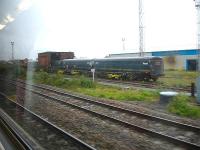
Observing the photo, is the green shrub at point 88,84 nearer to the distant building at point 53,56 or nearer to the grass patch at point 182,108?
the grass patch at point 182,108

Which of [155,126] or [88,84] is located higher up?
[88,84]

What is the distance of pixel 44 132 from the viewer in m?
10.2

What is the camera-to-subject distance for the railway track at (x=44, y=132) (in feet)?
28.0

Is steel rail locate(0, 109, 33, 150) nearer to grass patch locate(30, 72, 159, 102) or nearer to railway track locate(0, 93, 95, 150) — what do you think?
railway track locate(0, 93, 95, 150)

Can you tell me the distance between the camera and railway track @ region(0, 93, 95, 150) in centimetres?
855

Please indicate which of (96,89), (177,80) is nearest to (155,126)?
(96,89)

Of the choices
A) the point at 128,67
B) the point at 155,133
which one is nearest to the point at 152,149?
the point at 155,133

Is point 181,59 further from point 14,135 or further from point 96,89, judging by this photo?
point 14,135

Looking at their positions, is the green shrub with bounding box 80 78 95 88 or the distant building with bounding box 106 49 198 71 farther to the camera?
the distant building with bounding box 106 49 198 71

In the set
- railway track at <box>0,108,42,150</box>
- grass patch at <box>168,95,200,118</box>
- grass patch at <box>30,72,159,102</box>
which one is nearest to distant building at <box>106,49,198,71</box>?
grass patch at <box>30,72,159,102</box>

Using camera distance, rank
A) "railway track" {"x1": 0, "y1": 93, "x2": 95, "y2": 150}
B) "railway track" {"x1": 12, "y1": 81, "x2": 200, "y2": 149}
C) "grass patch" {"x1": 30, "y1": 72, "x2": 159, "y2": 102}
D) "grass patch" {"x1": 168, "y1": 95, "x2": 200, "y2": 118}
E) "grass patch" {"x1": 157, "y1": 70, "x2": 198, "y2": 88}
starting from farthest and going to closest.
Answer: "grass patch" {"x1": 157, "y1": 70, "x2": 198, "y2": 88}
"grass patch" {"x1": 30, "y1": 72, "x2": 159, "y2": 102}
"grass patch" {"x1": 168, "y1": 95, "x2": 200, "y2": 118}
"railway track" {"x1": 12, "y1": 81, "x2": 200, "y2": 149}
"railway track" {"x1": 0, "y1": 93, "x2": 95, "y2": 150}

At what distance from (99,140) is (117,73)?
73.0 feet

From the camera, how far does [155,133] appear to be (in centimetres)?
934

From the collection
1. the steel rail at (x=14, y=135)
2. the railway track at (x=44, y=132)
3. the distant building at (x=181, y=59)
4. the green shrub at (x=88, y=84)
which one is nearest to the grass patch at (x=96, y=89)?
the green shrub at (x=88, y=84)
